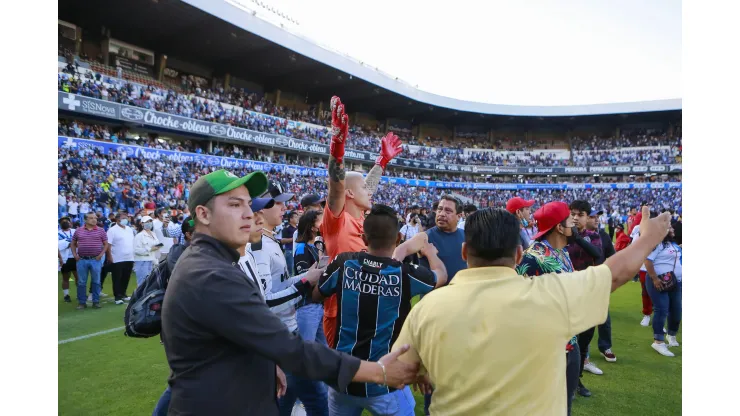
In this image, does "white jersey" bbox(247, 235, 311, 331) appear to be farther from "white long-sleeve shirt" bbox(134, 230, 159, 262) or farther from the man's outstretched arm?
"white long-sleeve shirt" bbox(134, 230, 159, 262)

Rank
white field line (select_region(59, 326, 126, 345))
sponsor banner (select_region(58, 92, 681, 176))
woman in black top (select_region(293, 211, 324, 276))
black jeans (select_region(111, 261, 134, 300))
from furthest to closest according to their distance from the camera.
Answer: sponsor banner (select_region(58, 92, 681, 176)) → black jeans (select_region(111, 261, 134, 300)) → white field line (select_region(59, 326, 126, 345)) → woman in black top (select_region(293, 211, 324, 276))

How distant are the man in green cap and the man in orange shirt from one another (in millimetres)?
1167

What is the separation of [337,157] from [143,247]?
7.50 meters

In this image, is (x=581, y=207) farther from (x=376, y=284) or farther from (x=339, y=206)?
(x=376, y=284)

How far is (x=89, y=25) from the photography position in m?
25.9

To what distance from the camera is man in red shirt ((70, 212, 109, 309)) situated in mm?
8289

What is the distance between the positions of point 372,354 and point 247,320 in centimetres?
102

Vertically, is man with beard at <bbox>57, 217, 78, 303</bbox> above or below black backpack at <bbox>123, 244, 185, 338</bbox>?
below

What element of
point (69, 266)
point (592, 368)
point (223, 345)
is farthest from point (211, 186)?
point (69, 266)

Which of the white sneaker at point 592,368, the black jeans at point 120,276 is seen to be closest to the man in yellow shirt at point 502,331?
the white sneaker at point 592,368

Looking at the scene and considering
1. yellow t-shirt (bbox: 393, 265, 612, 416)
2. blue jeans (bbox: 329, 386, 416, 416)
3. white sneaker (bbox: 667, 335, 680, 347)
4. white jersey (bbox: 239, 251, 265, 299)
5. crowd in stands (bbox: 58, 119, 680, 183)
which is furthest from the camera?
crowd in stands (bbox: 58, 119, 680, 183)

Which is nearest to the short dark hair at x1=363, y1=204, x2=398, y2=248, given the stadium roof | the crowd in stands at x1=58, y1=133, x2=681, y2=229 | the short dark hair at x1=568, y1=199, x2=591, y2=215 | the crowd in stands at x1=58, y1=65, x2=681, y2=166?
the short dark hair at x1=568, y1=199, x2=591, y2=215

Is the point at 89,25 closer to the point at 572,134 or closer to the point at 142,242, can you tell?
the point at 142,242

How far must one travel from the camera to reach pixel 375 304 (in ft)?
7.70
